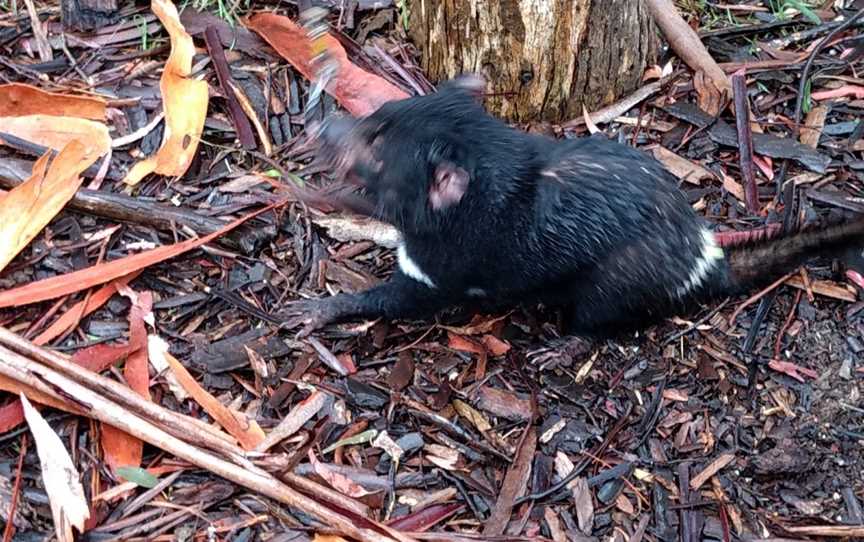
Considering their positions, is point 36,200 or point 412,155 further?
point 36,200

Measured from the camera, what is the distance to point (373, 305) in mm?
3189

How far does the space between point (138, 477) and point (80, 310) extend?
67 cm

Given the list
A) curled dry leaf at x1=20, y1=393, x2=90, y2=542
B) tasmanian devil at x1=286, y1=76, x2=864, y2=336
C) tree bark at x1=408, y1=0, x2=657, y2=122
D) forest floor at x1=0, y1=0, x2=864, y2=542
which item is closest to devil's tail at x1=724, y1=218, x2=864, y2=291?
tasmanian devil at x1=286, y1=76, x2=864, y2=336

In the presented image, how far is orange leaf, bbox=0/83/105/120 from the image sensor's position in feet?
11.4

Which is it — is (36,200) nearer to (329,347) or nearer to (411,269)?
(329,347)

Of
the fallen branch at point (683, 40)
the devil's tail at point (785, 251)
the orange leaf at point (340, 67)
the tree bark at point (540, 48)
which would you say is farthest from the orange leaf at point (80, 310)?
the fallen branch at point (683, 40)

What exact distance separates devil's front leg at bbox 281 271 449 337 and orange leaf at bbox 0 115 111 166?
3.28 feet

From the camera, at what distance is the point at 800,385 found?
308 cm

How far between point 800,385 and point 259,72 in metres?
2.37

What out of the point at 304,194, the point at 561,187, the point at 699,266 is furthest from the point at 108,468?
the point at 699,266

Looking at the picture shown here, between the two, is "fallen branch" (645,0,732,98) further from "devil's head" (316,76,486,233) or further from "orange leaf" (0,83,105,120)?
"orange leaf" (0,83,105,120)

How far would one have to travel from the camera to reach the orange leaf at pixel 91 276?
10.1ft

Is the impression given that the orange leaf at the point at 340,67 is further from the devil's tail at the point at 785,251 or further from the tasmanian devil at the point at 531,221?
the devil's tail at the point at 785,251

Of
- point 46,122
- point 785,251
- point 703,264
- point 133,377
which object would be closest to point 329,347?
point 133,377
